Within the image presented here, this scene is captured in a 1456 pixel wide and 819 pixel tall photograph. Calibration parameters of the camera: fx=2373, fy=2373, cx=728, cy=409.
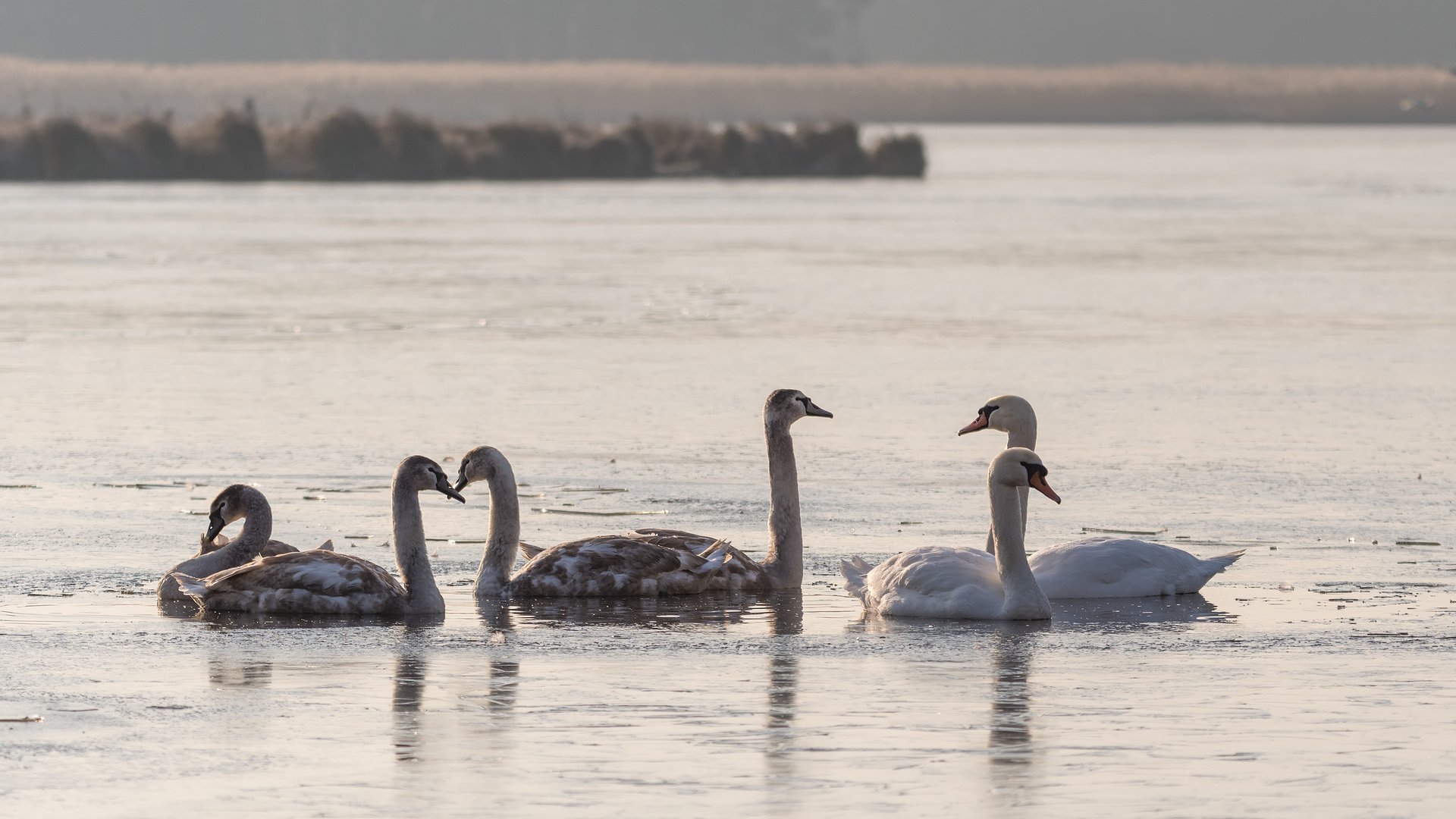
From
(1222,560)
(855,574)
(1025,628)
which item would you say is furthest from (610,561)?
(1222,560)

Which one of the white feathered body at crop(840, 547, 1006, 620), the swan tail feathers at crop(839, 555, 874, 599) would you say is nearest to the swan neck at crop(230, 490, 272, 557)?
the swan tail feathers at crop(839, 555, 874, 599)

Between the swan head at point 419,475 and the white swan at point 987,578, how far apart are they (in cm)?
175

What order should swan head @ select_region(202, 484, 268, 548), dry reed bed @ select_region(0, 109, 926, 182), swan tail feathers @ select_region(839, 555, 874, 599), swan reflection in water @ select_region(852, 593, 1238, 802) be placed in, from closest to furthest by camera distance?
swan reflection in water @ select_region(852, 593, 1238, 802) → swan tail feathers @ select_region(839, 555, 874, 599) → swan head @ select_region(202, 484, 268, 548) → dry reed bed @ select_region(0, 109, 926, 182)

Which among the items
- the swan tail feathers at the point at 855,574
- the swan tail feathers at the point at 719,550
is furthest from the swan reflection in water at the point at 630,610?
the swan tail feathers at the point at 855,574

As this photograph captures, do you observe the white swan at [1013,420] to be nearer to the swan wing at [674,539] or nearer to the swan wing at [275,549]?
the swan wing at [674,539]

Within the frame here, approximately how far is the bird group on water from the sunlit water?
13cm

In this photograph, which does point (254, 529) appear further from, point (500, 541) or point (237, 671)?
point (237, 671)

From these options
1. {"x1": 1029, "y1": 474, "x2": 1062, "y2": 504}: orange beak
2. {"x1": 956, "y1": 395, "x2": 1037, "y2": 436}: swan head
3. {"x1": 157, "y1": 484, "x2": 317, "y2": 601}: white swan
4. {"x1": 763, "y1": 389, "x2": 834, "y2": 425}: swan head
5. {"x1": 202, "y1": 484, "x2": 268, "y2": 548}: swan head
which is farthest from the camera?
{"x1": 956, "y1": 395, "x2": 1037, "y2": 436}: swan head

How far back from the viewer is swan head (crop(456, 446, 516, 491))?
387 inches

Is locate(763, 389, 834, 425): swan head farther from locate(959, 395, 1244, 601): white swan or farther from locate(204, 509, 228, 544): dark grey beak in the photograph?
locate(204, 509, 228, 544): dark grey beak

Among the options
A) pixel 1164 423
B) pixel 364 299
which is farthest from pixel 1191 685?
pixel 364 299

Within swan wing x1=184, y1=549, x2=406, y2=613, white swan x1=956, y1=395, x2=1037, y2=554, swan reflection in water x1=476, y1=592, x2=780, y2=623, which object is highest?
white swan x1=956, y1=395, x2=1037, y2=554

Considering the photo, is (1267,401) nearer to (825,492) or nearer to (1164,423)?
(1164,423)

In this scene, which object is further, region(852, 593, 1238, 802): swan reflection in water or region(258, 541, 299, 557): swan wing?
region(258, 541, 299, 557): swan wing
